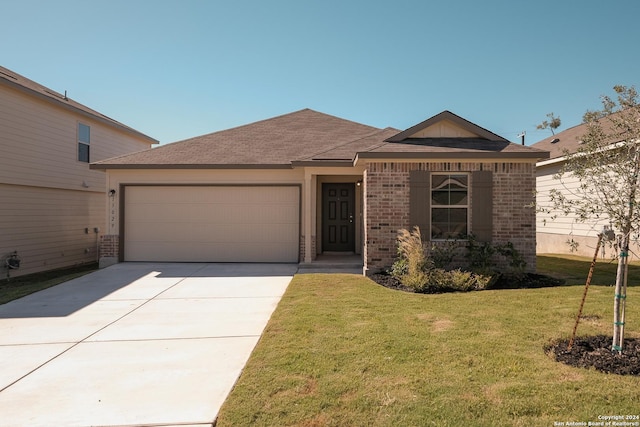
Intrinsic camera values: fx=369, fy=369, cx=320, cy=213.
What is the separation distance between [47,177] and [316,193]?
27.6 ft

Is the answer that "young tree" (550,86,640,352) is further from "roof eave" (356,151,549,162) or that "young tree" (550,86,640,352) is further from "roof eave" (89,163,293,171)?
"roof eave" (89,163,293,171)

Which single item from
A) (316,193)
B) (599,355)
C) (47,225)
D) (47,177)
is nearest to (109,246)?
(47,225)

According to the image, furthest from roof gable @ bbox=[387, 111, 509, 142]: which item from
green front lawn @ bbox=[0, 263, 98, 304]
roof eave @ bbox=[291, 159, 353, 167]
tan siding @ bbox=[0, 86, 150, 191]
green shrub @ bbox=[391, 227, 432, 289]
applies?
tan siding @ bbox=[0, 86, 150, 191]

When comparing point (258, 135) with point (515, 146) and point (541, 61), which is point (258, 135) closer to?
point (515, 146)

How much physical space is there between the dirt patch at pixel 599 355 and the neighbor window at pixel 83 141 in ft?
47.9

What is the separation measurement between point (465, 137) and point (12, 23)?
13.1 meters

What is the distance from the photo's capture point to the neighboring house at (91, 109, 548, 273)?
325 inches

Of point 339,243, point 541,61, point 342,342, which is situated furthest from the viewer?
point 541,61

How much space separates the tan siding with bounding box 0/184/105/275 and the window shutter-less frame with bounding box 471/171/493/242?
40.2 ft

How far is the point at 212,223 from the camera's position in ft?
35.3

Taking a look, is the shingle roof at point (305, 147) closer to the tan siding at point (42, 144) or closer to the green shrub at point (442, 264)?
the green shrub at point (442, 264)

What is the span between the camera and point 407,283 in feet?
23.5

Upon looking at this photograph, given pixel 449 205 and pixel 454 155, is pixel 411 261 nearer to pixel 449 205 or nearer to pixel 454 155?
pixel 449 205

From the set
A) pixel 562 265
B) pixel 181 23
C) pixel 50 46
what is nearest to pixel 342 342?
pixel 562 265
